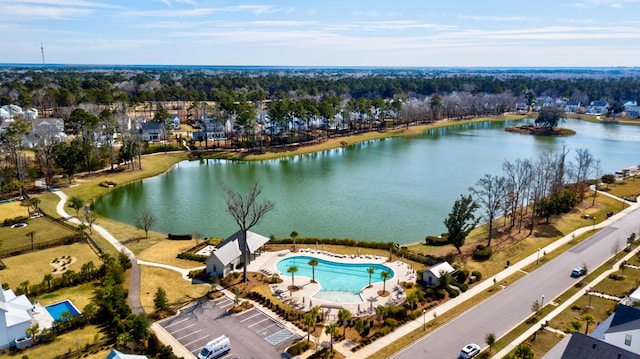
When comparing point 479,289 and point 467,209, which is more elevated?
point 467,209

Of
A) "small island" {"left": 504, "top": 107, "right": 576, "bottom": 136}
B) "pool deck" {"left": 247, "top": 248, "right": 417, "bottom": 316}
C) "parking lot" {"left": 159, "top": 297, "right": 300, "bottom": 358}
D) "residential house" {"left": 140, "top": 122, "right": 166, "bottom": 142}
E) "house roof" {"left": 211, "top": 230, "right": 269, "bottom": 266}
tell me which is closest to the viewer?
"parking lot" {"left": 159, "top": 297, "right": 300, "bottom": 358}

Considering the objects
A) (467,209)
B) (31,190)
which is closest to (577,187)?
(467,209)

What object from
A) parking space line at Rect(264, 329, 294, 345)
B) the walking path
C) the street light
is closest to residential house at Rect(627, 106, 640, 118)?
Result: the walking path

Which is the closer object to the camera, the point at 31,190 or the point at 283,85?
the point at 31,190

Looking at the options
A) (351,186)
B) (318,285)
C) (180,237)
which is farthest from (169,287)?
(351,186)

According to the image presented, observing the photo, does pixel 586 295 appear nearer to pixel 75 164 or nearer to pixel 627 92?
pixel 75 164

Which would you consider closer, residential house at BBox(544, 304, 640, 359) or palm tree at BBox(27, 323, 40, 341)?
residential house at BBox(544, 304, 640, 359)

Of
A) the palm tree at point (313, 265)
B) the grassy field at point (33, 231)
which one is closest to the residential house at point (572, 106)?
the palm tree at point (313, 265)

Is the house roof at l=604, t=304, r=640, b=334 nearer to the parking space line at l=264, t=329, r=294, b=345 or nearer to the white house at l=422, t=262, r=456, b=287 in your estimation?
the white house at l=422, t=262, r=456, b=287
